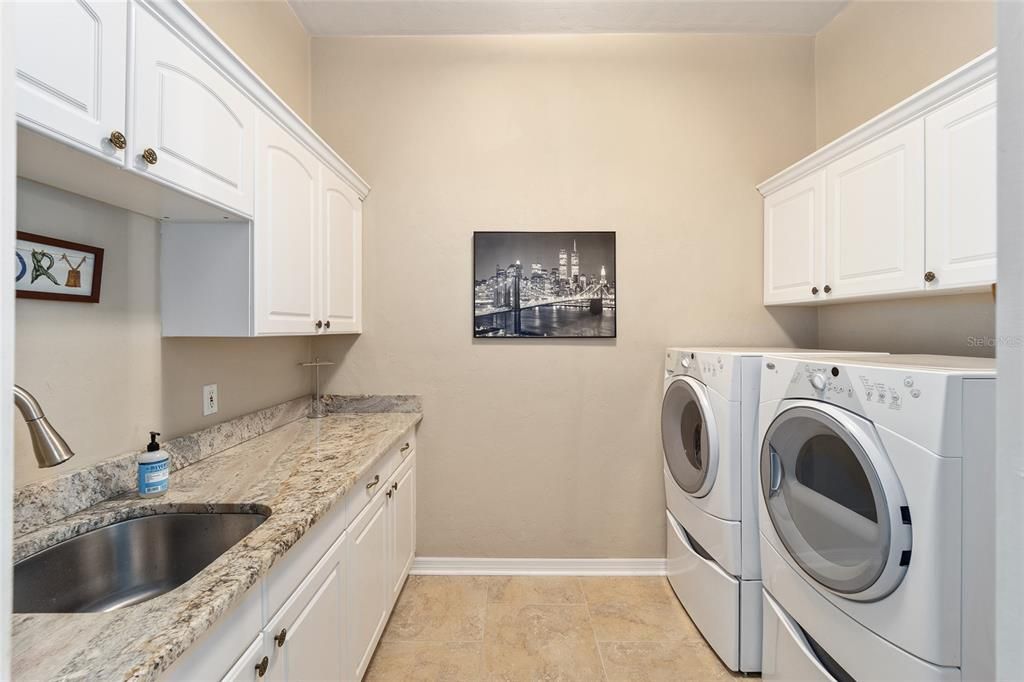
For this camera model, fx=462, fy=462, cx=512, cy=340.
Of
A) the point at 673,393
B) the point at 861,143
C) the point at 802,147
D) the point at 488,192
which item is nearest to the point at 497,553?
the point at 673,393

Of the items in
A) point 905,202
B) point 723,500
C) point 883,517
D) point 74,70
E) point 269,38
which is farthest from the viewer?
point 269,38

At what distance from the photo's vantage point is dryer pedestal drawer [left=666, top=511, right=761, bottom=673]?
6.01ft

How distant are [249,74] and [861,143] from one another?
2295 millimetres

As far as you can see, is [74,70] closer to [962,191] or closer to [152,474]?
[152,474]

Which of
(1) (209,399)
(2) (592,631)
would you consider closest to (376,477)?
(1) (209,399)

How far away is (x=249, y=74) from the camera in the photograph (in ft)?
4.91

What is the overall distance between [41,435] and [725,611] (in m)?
2.21

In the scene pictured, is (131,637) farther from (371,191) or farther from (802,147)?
(802,147)

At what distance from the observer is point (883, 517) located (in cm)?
116

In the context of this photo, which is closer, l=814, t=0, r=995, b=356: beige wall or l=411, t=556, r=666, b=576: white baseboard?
l=814, t=0, r=995, b=356: beige wall

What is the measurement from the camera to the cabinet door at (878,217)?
162 centimetres

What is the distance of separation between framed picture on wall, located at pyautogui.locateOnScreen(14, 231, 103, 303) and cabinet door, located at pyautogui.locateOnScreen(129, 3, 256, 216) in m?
0.35

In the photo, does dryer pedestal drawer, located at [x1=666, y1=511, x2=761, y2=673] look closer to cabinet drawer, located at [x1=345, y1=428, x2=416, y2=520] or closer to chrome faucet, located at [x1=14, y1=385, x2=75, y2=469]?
cabinet drawer, located at [x1=345, y1=428, x2=416, y2=520]

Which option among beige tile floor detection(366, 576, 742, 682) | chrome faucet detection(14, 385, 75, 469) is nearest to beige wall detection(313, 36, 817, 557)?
beige tile floor detection(366, 576, 742, 682)
